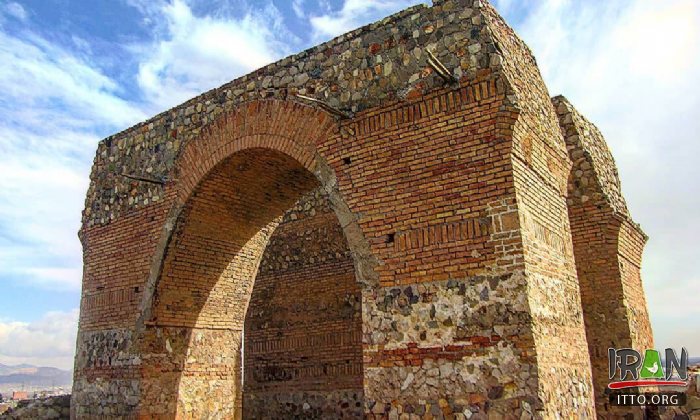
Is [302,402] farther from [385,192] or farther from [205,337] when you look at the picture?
[385,192]

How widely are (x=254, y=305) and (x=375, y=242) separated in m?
6.46

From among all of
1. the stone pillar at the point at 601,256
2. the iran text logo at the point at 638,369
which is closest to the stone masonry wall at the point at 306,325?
the stone pillar at the point at 601,256

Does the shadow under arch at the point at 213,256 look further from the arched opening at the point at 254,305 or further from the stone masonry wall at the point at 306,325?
the stone masonry wall at the point at 306,325

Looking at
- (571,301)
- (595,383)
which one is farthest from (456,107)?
(595,383)

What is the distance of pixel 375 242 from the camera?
240 inches

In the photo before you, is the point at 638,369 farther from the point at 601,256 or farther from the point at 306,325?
the point at 306,325

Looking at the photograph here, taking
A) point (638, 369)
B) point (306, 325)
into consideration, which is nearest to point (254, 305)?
point (306, 325)

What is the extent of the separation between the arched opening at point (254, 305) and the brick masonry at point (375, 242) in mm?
32

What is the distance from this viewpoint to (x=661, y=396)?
26.1 ft

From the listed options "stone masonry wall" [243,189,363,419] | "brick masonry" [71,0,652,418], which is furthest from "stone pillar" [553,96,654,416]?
"stone masonry wall" [243,189,363,419]

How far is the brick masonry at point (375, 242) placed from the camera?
5473 millimetres

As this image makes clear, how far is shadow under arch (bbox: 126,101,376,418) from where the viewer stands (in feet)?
25.7

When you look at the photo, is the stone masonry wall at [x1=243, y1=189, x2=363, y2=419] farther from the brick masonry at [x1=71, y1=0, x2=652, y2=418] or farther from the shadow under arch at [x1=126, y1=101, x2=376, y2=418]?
the shadow under arch at [x1=126, y1=101, x2=376, y2=418]

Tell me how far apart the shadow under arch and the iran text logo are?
15.9 feet
